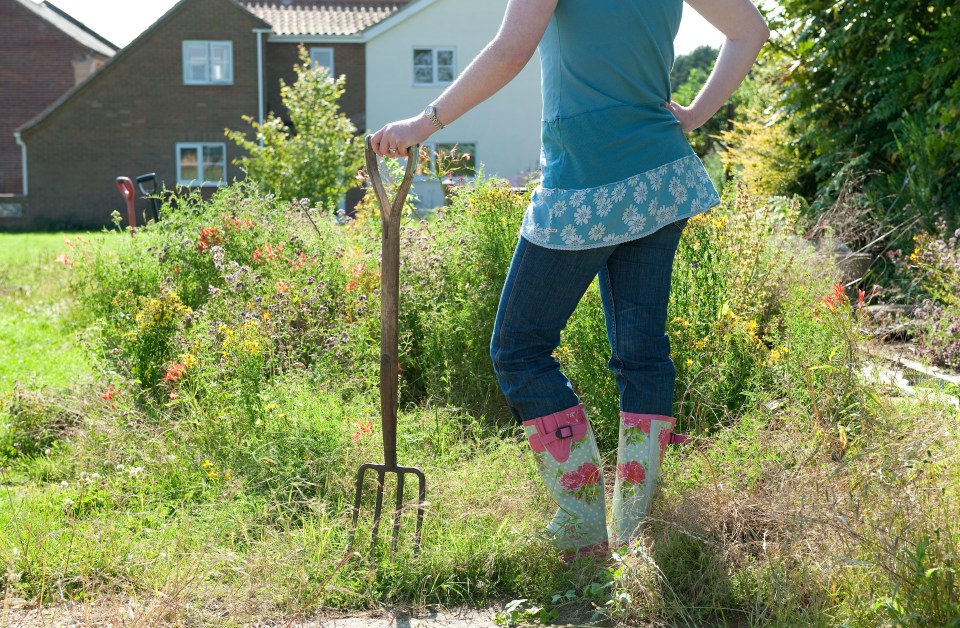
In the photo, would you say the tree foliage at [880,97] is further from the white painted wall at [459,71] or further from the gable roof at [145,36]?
the gable roof at [145,36]

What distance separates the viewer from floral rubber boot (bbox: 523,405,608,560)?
2.58 meters

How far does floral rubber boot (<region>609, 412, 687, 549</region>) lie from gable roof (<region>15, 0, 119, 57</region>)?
116 feet

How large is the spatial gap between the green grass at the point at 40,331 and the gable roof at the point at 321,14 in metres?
19.1

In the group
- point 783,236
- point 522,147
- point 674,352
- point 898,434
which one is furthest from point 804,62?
point 522,147

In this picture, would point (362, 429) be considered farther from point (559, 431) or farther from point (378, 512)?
point (559, 431)

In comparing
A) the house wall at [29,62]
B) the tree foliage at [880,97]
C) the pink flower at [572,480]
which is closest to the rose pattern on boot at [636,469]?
the pink flower at [572,480]

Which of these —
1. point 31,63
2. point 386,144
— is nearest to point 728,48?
point 386,144

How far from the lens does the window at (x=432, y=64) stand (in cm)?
2723

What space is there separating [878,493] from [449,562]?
1.16 m

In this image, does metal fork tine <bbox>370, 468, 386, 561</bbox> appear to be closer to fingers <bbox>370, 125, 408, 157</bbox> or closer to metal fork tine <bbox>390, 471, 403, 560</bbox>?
metal fork tine <bbox>390, 471, 403, 560</bbox>

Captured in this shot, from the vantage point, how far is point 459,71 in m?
27.1

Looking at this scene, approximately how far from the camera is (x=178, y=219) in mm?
5762

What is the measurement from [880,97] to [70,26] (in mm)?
36492

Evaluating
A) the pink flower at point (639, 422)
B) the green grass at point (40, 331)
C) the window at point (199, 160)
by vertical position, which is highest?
the window at point (199, 160)
